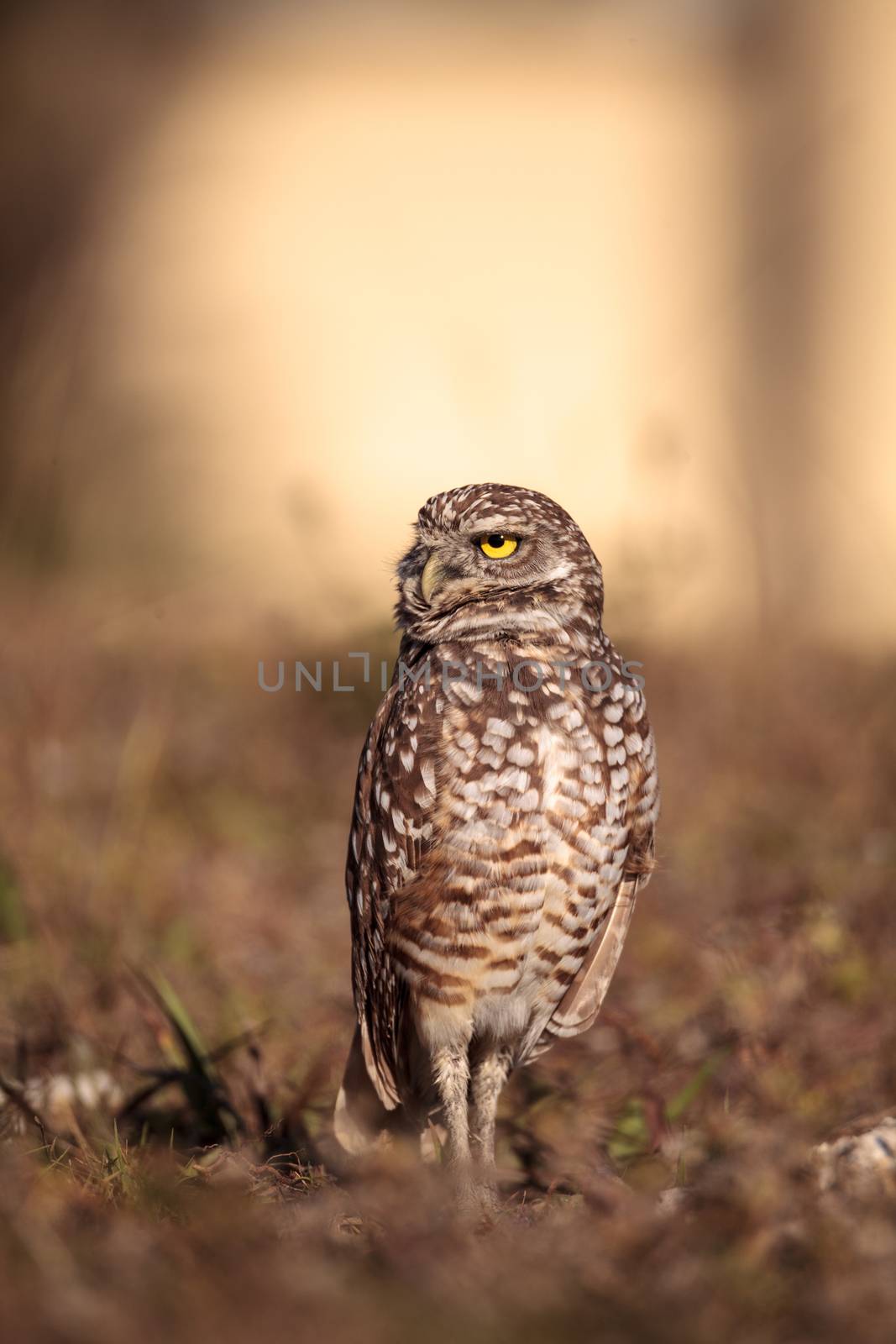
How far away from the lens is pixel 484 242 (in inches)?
332

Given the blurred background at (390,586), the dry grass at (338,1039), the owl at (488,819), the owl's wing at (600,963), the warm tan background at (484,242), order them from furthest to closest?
the warm tan background at (484,242)
the owl's wing at (600,963)
the owl at (488,819)
the blurred background at (390,586)
the dry grass at (338,1039)

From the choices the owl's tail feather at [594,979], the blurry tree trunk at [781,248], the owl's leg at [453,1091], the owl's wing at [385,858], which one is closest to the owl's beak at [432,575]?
the owl's wing at [385,858]

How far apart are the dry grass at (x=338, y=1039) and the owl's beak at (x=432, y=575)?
1137mm

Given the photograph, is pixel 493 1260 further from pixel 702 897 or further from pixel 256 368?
pixel 256 368

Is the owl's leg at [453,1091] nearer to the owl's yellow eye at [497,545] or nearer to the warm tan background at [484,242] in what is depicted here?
the owl's yellow eye at [497,545]

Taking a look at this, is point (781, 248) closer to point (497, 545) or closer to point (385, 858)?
point (497, 545)

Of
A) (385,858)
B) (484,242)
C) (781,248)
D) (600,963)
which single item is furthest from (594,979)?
(781,248)

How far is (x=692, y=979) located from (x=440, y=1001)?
1.64 metres

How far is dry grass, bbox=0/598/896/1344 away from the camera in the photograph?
164 cm

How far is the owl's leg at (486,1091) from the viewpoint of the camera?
2715 mm

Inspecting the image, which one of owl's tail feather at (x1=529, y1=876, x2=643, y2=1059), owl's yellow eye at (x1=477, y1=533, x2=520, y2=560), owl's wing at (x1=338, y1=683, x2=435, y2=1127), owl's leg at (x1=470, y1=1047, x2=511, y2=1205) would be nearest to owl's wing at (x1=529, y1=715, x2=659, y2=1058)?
owl's tail feather at (x1=529, y1=876, x2=643, y2=1059)

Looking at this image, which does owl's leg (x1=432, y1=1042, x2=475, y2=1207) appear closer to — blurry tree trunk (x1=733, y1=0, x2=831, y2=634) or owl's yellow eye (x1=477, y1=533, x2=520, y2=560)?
owl's yellow eye (x1=477, y1=533, x2=520, y2=560)

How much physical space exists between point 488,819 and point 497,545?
586 mm

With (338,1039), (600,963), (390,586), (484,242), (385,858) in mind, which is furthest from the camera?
(484,242)
